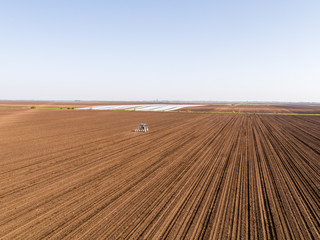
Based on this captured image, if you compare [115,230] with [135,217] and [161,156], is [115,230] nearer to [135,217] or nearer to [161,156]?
[135,217]

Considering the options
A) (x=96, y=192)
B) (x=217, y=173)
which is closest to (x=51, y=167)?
(x=96, y=192)

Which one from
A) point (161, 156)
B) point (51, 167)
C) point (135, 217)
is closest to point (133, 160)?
point (161, 156)

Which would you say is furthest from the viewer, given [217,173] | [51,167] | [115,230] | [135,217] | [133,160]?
[133,160]

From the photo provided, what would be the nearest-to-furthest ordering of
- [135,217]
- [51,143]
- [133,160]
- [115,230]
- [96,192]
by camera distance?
[115,230] < [135,217] < [96,192] < [133,160] < [51,143]

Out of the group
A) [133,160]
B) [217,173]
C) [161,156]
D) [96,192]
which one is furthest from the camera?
[161,156]

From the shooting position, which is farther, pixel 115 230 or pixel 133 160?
pixel 133 160

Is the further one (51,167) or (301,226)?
(51,167)

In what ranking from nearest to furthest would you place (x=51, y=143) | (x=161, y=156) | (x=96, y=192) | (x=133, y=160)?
1. (x=96, y=192)
2. (x=133, y=160)
3. (x=161, y=156)
4. (x=51, y=143)

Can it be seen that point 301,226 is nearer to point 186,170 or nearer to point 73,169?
point 186,170
